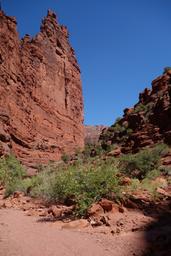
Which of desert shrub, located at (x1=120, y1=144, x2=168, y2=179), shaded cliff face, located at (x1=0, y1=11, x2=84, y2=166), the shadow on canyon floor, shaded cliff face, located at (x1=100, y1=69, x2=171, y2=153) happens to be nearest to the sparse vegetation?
the shadow on canyon floor

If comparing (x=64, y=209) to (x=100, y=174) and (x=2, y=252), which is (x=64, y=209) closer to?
(x=100, y=174)

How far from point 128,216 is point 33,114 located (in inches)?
1133

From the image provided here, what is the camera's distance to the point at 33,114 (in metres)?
34.8

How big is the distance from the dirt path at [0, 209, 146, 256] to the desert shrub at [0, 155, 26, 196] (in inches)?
266

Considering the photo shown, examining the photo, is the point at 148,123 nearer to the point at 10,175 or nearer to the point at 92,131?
the point at 10,175

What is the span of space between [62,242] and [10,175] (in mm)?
13351

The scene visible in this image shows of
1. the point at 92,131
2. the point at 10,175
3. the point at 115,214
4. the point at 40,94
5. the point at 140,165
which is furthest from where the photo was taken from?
the point at 92,131

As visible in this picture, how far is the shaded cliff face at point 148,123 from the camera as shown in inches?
1117

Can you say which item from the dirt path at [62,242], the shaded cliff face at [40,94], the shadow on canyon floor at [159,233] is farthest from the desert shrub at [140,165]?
the dirt path at [62,242]

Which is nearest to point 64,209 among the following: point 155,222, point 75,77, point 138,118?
point 155,222

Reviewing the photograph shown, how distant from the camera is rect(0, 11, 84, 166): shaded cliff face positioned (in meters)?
30.2

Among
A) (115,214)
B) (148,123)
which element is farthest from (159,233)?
(148,123)

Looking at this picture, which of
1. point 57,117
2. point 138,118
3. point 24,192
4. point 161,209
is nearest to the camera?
point 161,209

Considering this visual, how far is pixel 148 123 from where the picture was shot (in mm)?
31078
